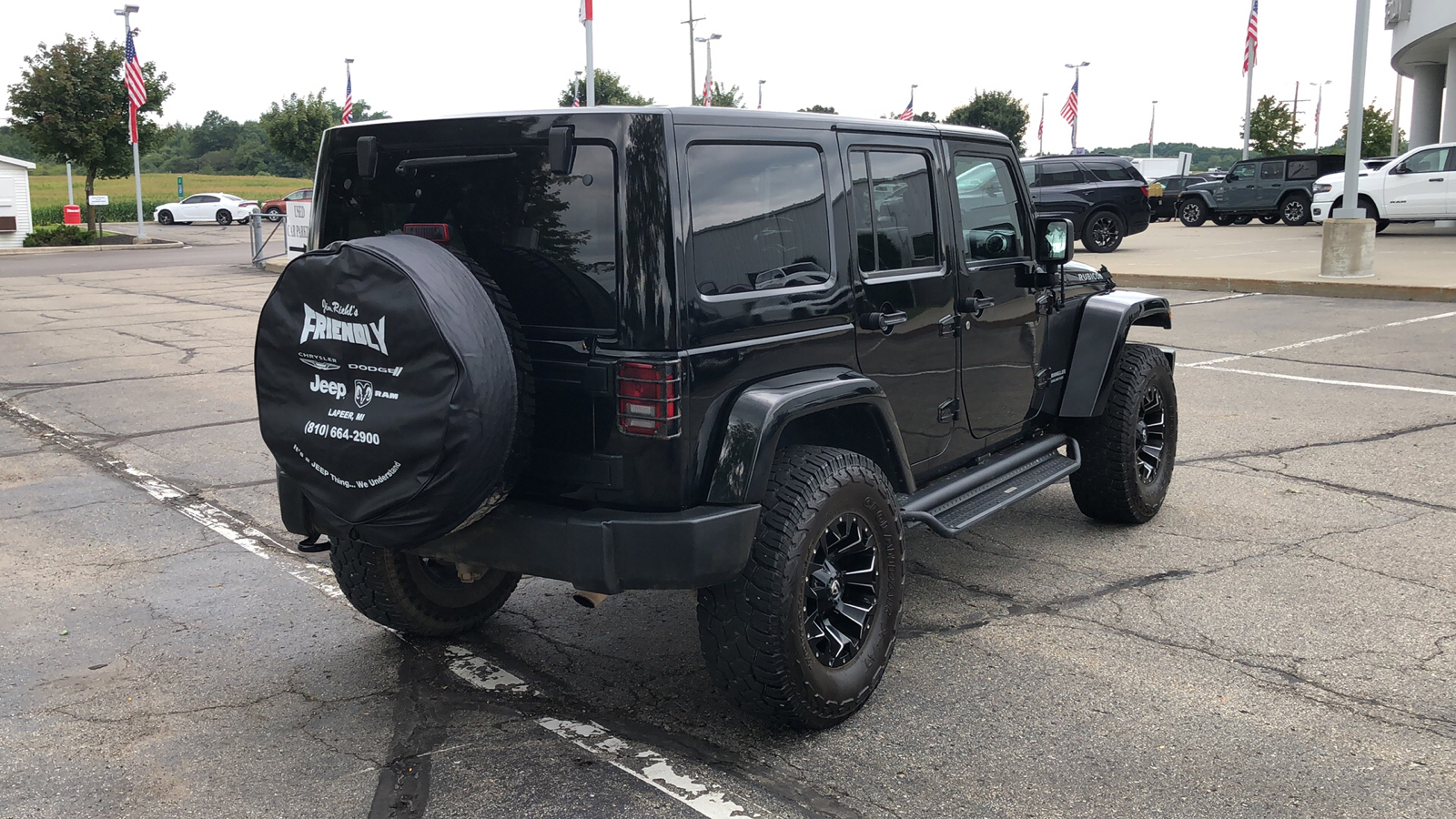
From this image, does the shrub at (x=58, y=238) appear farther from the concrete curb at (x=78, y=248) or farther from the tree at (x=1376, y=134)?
the tree at (x=1376, y=134)

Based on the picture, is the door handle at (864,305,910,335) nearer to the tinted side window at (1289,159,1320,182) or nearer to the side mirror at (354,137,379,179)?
the side mirror at (354,137,379,179)

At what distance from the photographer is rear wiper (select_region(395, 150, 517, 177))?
3.56 meters

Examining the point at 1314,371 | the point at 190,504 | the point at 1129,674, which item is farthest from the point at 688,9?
the point at 1129,674

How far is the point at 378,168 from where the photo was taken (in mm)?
3865

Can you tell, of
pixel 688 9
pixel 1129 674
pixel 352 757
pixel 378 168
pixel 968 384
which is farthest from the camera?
pixel 688 9

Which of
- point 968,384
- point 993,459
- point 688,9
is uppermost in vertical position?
point 688,9

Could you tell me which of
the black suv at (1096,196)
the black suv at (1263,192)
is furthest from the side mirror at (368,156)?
the black suv at (1263,192)

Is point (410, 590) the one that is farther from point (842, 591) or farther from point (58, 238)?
point (58, 238)

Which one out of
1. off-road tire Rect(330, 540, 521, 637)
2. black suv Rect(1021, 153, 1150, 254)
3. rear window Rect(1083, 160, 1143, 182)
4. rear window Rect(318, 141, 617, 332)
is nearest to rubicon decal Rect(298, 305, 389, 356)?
rear window Rect(318, 141, 617, 332)

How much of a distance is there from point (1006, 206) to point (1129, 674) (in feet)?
6.85

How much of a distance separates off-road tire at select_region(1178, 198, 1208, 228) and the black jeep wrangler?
1226 inches

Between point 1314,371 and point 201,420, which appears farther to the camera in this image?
point 1314,371

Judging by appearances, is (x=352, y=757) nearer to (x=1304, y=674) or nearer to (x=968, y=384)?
(x=968, y=384)

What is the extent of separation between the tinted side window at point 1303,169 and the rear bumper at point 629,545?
101 feet
